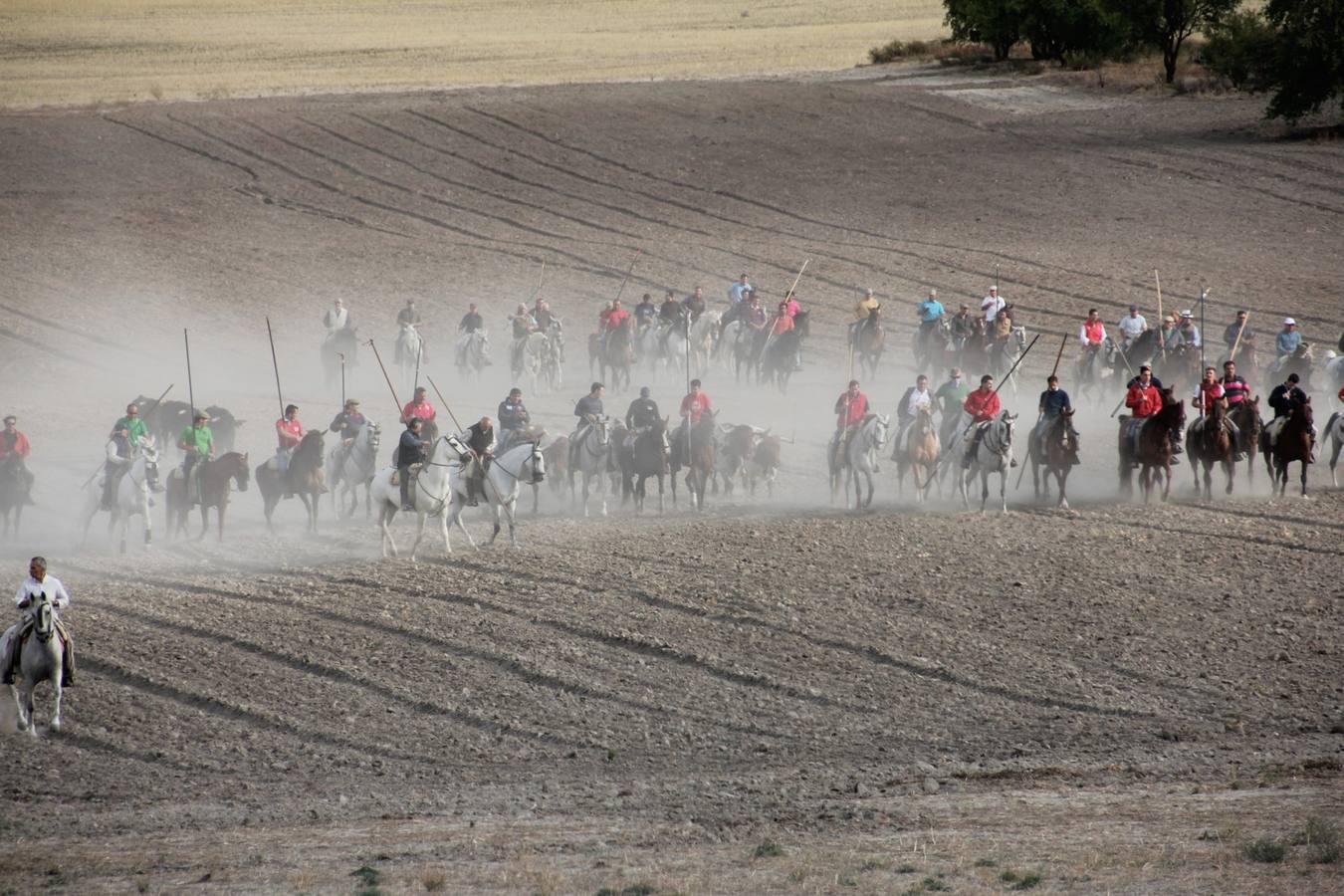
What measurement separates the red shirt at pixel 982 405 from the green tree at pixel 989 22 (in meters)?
39.0

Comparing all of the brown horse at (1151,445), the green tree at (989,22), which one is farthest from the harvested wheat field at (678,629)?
the green tree at (989,22)

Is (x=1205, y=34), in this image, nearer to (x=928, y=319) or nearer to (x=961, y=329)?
(x=928, y=319)

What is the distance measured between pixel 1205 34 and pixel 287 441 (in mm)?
42126

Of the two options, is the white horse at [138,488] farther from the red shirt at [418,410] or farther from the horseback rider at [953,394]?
the horseback rider at [953,394]

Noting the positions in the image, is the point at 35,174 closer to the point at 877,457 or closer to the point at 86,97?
the point at 86,97

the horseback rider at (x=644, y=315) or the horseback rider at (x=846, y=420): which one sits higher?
the horseback rider at (x=644, y=315)

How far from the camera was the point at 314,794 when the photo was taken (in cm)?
1323

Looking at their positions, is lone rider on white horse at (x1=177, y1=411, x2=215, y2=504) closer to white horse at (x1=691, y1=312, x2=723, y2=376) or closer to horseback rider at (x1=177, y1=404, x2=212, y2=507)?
horseback rider at (x1=177, y1=404, x2=212, y2=507)

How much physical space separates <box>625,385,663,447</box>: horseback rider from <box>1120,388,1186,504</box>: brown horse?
6595 millimetres

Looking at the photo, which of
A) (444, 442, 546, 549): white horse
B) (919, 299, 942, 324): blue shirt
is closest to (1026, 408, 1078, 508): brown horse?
(444, 442, 546, 549): white horse

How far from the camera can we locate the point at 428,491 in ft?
69.4

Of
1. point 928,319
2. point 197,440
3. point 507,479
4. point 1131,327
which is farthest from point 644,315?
point 197,440

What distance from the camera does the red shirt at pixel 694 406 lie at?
2453 cm

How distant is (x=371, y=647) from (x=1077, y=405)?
1870 centimetres
